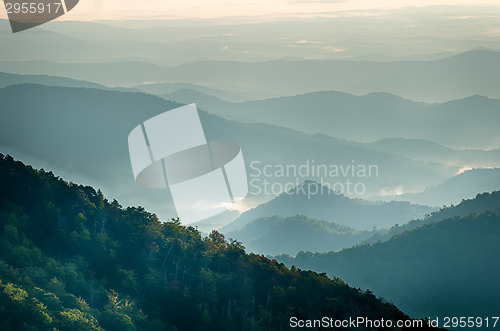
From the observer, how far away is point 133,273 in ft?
214

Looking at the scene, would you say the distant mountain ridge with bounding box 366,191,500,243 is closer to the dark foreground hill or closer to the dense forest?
the dark foreground hill

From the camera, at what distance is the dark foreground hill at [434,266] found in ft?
403

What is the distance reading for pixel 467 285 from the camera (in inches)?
4963

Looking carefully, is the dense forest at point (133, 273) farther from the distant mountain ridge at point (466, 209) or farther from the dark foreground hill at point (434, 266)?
the distant mountain ridge at point (466, 209)

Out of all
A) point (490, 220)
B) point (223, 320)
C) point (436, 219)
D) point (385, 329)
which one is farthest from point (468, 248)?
point (223, 320)

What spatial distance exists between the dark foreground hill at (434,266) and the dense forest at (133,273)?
175ft

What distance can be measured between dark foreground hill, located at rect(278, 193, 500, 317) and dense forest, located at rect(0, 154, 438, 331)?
2095 inches

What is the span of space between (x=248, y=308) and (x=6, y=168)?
83.4 ft

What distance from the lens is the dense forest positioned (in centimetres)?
5850

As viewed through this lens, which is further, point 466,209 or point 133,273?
point 466,209

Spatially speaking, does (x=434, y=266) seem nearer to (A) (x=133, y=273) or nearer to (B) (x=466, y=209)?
(B) (x=466, y=209)

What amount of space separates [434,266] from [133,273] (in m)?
77.7

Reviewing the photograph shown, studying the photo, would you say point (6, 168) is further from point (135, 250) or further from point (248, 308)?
point (248, 308)

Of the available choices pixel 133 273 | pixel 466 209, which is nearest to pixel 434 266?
pixel 466 209
